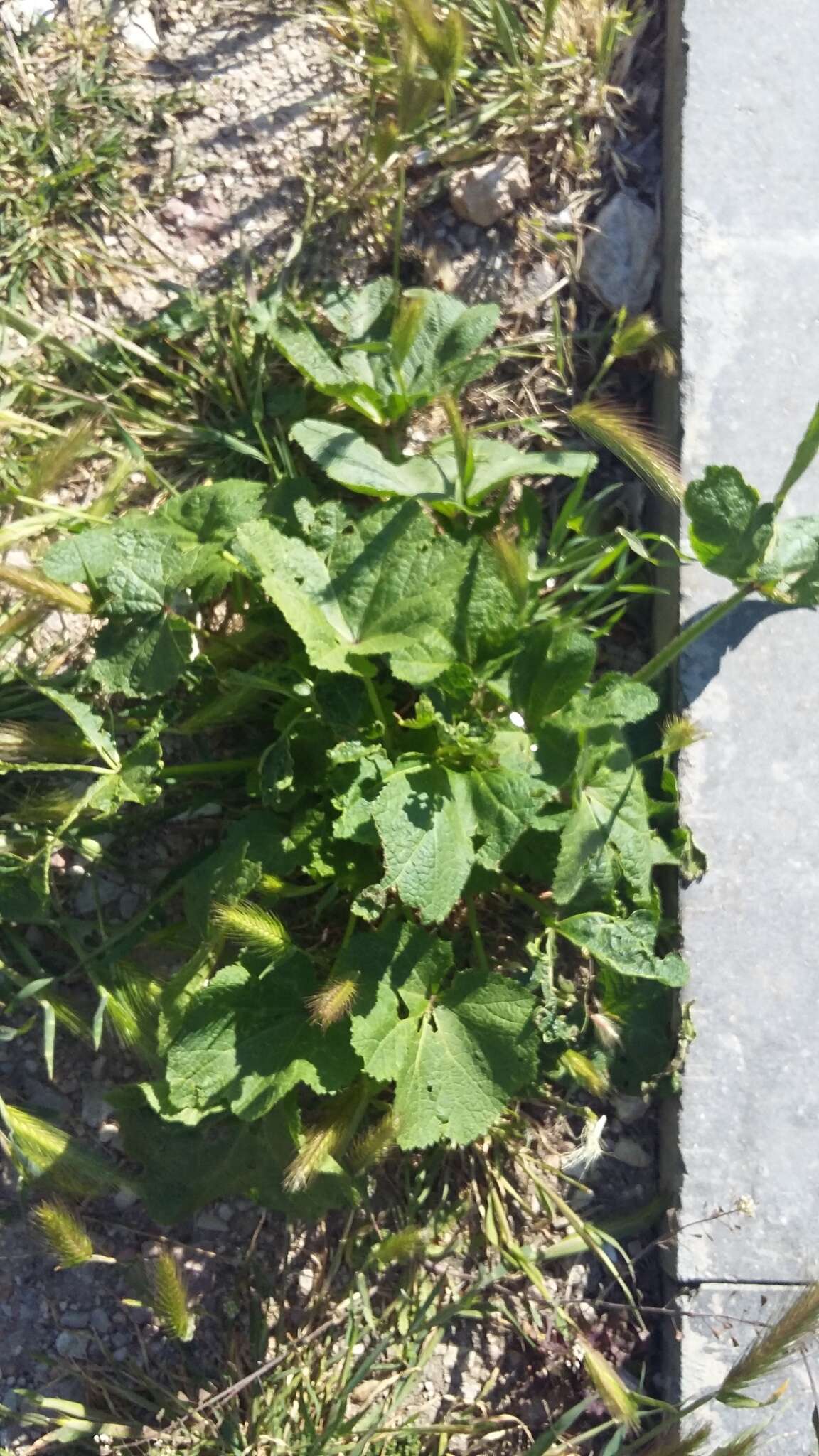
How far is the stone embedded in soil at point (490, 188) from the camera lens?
89.1 inches

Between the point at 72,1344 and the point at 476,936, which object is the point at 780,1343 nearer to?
the point at 476,936

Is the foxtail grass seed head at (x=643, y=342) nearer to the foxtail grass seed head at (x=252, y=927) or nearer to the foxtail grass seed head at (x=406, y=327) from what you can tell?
the foxtail grass seed head at (x=406, y=327)

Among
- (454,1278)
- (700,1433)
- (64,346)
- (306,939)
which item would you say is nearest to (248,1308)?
(454,1278)

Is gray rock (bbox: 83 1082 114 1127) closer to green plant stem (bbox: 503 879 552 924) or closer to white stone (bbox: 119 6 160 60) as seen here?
green plant stem (bbox: 503 879 552 924)

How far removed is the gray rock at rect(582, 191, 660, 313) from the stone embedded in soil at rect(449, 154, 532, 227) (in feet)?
0.55

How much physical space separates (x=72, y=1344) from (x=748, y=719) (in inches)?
59.5

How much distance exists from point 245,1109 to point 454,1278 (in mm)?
567

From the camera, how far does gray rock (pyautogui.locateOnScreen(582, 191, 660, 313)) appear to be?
2.28m

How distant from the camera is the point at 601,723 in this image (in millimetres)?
1792

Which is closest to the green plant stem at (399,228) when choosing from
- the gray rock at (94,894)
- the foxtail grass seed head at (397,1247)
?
the gray rock at (94,894)

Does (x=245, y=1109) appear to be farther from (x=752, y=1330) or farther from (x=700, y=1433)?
(x=752, y=1330)

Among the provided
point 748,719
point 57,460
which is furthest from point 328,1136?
point 57,460

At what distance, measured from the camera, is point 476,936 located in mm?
1916

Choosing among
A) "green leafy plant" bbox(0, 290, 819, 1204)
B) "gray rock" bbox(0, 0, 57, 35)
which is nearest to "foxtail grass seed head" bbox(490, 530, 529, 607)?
"green leafy plant" bbox(0, 290, 819, 1204)
